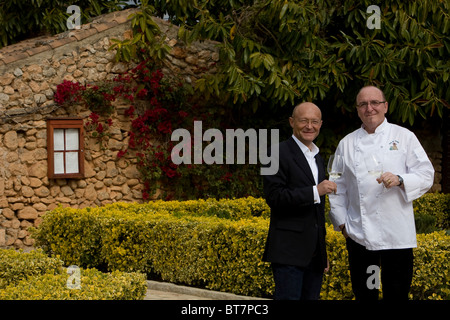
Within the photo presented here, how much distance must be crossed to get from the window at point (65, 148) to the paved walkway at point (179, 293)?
3831 mm

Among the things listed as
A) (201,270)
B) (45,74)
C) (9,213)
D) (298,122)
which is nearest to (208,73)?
(45,74)

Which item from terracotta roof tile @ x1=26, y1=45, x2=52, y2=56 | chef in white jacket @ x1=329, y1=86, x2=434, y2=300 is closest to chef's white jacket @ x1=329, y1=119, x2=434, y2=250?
chef in white jacket @ x1=329, y1=86, x2=434, y2=300

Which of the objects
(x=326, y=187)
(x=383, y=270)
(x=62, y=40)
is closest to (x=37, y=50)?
(x=62, y=40)

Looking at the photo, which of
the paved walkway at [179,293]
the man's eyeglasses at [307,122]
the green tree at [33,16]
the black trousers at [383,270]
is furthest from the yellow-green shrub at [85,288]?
the green tree at [33,16]

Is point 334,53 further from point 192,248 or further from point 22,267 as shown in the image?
point 22,267

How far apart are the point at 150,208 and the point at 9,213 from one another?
254 cm

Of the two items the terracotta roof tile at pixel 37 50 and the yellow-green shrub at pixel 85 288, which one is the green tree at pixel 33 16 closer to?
the terracotta roof tile at pixel 37 50

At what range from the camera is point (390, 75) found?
9797 mm

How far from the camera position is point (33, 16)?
12883 millimetres

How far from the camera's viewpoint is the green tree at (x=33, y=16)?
42.0ft

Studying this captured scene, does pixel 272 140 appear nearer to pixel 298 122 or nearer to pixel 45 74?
pixel 45 74

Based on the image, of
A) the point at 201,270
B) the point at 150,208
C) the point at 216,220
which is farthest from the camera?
the point at 150,208

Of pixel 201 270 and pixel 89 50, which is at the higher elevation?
pixel 89 50

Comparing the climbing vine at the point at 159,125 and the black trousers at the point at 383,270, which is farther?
the climbing vine at the point at 159,125
